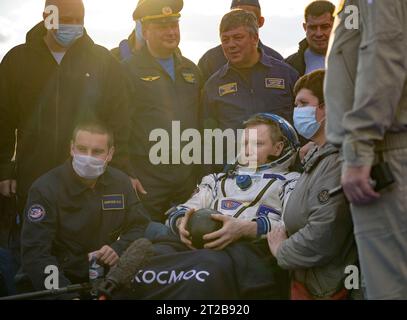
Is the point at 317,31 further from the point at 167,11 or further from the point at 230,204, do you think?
the point at 230,204

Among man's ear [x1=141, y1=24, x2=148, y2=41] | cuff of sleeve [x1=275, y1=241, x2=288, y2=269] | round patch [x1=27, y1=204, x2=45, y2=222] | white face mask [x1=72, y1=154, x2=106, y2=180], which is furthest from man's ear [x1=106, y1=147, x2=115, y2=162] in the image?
cuff of sleeve [x1=275, y1=241, x2=288, y2=269]

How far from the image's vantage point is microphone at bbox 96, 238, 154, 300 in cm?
374

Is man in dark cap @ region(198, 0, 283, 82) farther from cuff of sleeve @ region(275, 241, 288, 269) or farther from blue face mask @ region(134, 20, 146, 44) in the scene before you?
cuff of sleeve @ region(275, 241, 288, 269)

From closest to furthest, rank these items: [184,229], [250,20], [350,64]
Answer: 1. [350,64]
2. [184,229]
3. [250,20]

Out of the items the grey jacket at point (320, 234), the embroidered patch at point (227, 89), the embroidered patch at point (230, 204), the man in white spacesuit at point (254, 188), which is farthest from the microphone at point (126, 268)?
the embroidered patch at point (227, 89)

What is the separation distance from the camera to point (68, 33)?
4500 mm

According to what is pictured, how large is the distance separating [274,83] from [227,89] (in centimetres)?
26

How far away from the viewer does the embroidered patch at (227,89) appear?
4539 millimetres

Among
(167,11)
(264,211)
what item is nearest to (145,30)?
(167,11)

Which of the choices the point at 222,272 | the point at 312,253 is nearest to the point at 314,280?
the point at 312,253

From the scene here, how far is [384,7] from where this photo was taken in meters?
2.85

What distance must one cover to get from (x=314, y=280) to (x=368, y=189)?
3.26ft
